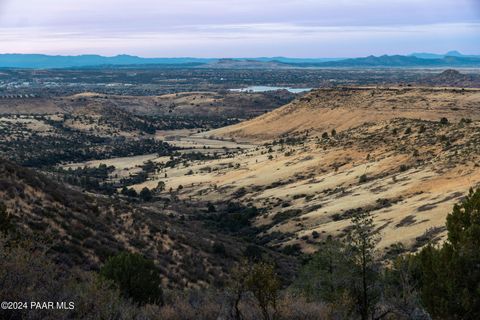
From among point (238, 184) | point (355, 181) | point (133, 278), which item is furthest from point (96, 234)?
point (238, 184)

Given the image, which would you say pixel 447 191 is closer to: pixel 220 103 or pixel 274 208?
pixel 274 208

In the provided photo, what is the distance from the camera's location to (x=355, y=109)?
106 m

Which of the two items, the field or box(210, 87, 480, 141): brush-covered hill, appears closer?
the field

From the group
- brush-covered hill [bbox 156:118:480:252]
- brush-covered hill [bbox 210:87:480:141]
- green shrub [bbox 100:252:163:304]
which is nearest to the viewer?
green shrub [bbox 100:252:163:304]

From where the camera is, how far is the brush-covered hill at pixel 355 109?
93.6 metres

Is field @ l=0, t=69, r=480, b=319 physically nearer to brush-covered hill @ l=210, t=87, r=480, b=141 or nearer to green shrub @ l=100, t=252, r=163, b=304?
brush-covered hill @ l=210, t=87, r=480, b=141

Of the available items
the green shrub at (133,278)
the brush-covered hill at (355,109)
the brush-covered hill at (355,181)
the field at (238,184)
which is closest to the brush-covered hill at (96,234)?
the field at (238,184)

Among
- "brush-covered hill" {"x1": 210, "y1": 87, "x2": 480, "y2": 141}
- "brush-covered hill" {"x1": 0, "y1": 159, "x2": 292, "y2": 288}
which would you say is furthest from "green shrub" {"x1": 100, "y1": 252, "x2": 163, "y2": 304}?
"brush-covered hill" {"x1": 210, "y1": 87, "x2": 480, "y2": 141}

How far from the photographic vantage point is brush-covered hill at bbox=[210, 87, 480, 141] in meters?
93.6

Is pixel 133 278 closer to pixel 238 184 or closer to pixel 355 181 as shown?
pixel 355 181

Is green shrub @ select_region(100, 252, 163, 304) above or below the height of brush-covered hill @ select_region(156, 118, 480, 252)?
above

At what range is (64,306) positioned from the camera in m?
10.7

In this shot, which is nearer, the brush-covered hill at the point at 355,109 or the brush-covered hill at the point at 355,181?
the brush-covered hill at the point at 355,181

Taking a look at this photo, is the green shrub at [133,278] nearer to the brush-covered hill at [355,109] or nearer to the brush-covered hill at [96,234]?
the brush-covered hill at [96,234]
